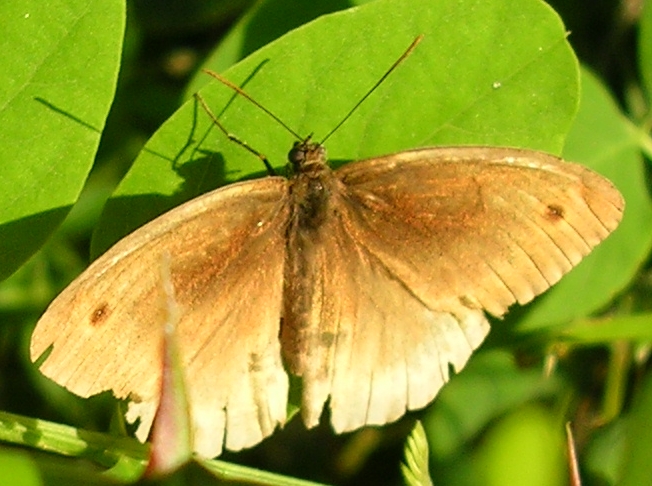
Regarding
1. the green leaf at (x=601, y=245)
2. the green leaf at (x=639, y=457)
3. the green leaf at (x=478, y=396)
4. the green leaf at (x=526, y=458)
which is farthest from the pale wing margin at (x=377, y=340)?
the green leaf at (x=478, y=396)

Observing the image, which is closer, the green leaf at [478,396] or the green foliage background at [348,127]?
the green foliage background at [348,127]

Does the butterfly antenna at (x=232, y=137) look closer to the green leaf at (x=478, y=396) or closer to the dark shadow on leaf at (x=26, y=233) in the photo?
the dark shadow on leaf at (x=26, y=233)

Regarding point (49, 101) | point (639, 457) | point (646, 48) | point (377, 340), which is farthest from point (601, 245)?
point (49, 101)

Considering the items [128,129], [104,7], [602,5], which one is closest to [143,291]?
[104,7]

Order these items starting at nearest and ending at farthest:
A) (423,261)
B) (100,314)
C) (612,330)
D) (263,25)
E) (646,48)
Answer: (100,314) → (423,261) → (263,25) → (612,330) → (646,48)

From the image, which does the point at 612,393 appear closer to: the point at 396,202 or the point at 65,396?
the point at 396,202

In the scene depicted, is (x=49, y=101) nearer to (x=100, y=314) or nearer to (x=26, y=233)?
(x=26, y=233)

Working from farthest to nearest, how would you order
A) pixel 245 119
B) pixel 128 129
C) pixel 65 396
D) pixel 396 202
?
1. pixel 128 129
2. pixel 65 396
3. pixel 396 202
4. pixel 245 119
